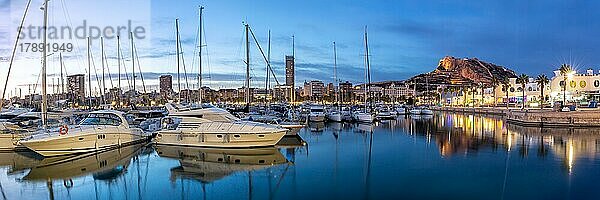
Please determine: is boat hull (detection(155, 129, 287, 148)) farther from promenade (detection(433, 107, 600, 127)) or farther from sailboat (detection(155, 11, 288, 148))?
promenade (detection(433, 107, 600, 127))

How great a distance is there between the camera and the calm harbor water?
1396 cm

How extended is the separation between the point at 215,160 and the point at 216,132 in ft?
11.5

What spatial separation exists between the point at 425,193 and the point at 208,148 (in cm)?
1305

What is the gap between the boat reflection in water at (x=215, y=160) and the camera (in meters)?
17.2

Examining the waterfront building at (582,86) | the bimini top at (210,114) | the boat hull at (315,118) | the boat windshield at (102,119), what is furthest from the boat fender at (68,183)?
the waterfront building at (582,86)

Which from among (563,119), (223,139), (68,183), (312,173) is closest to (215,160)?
(223,139)

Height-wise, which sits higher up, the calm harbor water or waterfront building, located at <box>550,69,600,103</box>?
waterfront building, located at <box>550,69,600,103</box>

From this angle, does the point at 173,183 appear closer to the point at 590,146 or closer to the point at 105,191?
the point at 105,191

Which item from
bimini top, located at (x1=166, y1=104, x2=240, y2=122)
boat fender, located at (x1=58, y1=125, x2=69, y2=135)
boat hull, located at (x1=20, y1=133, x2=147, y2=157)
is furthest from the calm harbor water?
bimini top, located at (x1=166, y1=104, x2=240, y2=122)

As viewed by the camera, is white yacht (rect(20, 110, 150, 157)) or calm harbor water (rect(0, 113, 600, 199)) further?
white yacht (rect(20, 110, 150, 157))

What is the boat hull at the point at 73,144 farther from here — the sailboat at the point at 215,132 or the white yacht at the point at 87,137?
the sailboat at the point at 215,132

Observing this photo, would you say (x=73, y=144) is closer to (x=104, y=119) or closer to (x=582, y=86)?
(x=104, y=119)

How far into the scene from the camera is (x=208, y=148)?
2370 centimetres

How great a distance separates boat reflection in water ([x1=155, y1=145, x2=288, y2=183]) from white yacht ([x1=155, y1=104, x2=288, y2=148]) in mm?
418
